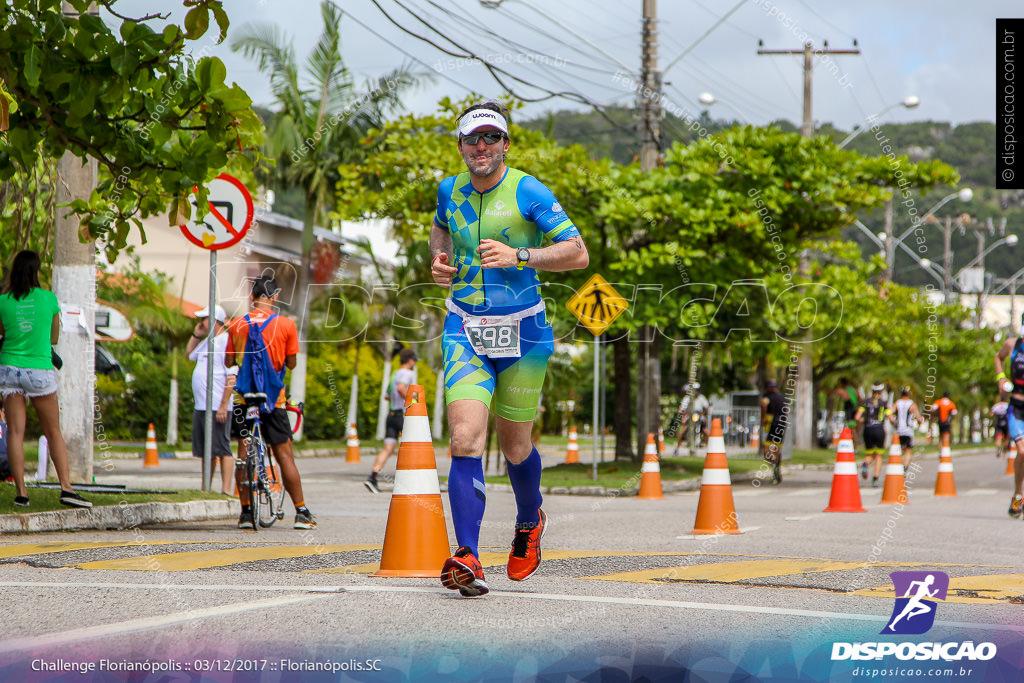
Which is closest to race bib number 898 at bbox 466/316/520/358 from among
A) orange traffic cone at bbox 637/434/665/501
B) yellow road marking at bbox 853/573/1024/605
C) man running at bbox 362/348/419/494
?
yellow road marking at bbox 853/573/1024/605

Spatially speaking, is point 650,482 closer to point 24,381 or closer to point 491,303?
point 24,381

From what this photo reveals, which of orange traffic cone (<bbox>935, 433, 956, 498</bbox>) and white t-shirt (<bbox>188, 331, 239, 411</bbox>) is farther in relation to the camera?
orange traffic cone (<bbox>935, 433, 956, 498</bbox>)

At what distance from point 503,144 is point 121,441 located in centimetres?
2856

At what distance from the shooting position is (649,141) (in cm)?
2125

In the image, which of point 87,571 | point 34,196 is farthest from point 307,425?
point 87,571

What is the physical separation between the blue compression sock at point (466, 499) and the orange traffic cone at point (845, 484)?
9.08 m

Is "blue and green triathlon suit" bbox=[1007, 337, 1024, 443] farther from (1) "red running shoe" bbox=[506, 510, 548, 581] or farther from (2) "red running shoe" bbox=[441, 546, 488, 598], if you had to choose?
(2) "red running shoe" bbox=[441, 546, 488, 598]

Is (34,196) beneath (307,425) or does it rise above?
above

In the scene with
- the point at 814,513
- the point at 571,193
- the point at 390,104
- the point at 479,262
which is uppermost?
the point at 390,104

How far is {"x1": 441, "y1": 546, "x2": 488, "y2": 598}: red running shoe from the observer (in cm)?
493

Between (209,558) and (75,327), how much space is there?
4.95 m

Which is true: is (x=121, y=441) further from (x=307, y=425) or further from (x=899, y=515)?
(x=899, y=515)

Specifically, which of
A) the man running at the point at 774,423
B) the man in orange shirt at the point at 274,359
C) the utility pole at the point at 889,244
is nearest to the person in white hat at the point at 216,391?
the man in orange shirt at the point at 274,359

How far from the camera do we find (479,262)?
5262 mm
